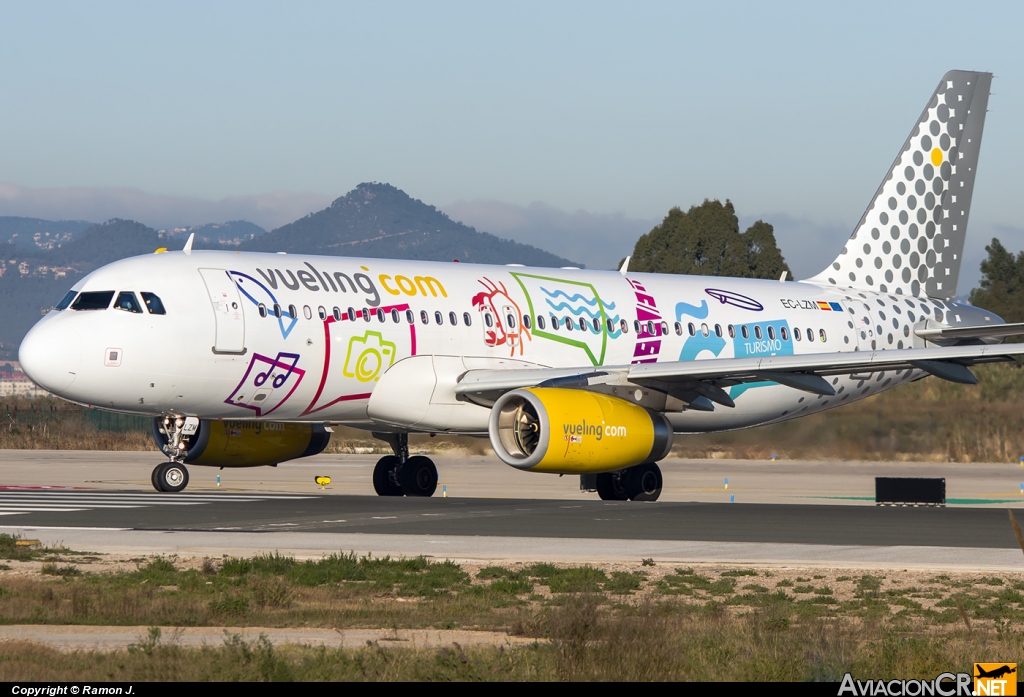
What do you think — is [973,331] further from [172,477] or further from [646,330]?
[172,477]

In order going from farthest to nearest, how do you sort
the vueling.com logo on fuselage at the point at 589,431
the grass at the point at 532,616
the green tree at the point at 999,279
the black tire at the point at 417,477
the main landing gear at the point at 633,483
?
1. the green tree at the point at 999,279
2. the black tire at the point at 417,477
3. the main landing gear at the point at 633,483
4. the vueling.com logo on fuselage at the point at 589,431
5. the grass at the point at 532,616

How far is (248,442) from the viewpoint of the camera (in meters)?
28.3

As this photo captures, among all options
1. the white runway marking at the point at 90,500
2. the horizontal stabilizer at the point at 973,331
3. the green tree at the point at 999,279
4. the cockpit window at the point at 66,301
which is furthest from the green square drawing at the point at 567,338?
the green tree at the point at 999,279

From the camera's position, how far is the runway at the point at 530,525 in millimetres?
17062

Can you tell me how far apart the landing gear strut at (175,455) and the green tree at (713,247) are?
230 ft

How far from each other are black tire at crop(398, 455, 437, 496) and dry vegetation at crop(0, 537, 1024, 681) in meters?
13.2

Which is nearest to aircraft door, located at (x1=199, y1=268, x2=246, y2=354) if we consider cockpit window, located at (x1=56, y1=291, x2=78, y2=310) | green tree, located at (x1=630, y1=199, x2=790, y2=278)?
cockpit window, located at (x1=56, y1=291, x2=78, y2=310)

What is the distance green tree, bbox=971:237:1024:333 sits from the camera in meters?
93.5

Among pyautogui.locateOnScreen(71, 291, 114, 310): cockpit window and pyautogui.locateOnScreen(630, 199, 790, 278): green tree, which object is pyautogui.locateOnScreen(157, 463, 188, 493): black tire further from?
pyautogui.locateOnScreen(630, 199, 790, 278): green tree

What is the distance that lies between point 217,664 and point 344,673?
821mm

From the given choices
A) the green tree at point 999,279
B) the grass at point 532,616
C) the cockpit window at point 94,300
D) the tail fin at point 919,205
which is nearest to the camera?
the grass at point 532,616

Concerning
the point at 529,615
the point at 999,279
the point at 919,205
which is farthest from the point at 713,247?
the point at 529,615

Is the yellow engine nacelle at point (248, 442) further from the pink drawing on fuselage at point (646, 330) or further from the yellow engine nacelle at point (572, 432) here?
the pink drawing on fuselage at point (646, 330)

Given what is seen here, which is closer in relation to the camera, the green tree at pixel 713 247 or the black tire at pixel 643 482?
the black tire at pixel 643 482
